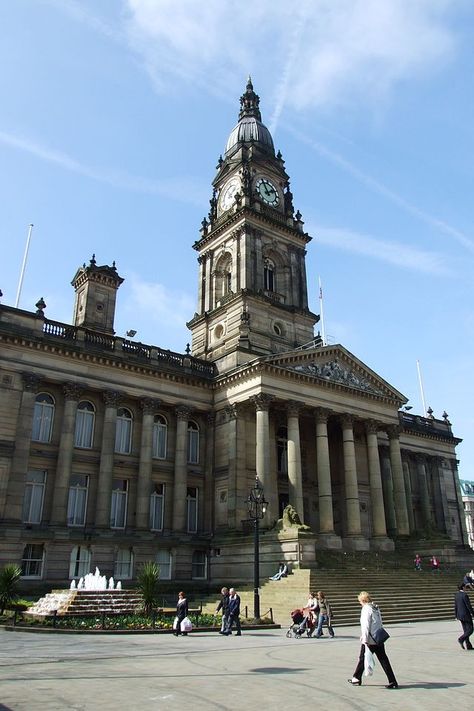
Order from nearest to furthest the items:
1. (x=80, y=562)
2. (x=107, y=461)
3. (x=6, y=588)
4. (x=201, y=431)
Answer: (x=6, y=588) → (x=80, y=562) → (x=107, y=461) → (x=201, y=431)

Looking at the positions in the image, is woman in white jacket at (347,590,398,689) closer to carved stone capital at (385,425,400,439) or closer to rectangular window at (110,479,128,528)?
rectangular window at (110,479,128,528)

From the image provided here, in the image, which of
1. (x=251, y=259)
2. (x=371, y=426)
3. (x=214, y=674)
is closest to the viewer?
(x=214, y=674)

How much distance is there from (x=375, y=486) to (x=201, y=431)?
513 inches

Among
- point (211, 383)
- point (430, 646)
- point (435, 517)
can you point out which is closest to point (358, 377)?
point (211, 383)

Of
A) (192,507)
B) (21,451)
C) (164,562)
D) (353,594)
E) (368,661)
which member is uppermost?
(21,451)

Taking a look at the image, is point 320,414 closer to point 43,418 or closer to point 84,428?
point 84,428

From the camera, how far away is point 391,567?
36.5 metres

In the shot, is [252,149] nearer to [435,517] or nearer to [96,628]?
[435,517]

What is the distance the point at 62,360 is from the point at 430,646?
1008 inches

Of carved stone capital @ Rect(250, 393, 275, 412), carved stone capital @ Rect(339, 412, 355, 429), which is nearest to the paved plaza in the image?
carved stone capital @ Rect(250, 393, 275, 412)

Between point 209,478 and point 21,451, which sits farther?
point 209,478

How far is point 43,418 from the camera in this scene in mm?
35344

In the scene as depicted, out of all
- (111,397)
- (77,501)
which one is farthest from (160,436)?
(77,501)

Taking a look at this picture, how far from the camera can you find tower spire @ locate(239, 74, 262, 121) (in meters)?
60.2
